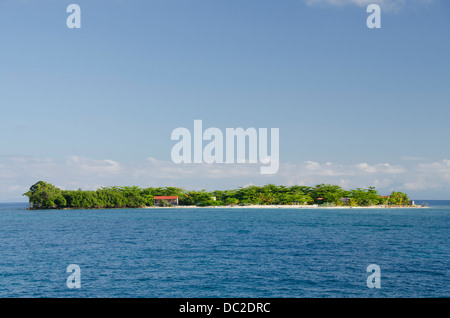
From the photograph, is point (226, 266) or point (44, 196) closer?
point (226, 266)

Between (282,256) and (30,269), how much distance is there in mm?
26543

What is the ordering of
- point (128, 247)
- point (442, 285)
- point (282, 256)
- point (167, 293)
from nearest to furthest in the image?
point (167, 293) → point (442, 285) → point (282, 256) → point (128, 247)

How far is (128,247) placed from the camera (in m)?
49.1

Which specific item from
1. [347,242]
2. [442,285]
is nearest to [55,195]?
[347,242]

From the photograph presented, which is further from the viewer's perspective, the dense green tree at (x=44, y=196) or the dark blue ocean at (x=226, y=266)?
the dense green tree at (x=44, y=196)

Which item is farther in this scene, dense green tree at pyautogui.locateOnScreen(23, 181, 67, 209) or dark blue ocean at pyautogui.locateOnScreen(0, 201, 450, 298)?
dense green tree at pyautogui.locateOnScreen(23, 181, 67, 209)

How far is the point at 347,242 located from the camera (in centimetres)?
5350

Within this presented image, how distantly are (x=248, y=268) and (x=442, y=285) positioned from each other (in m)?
16.2

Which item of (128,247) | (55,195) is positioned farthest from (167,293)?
(55,195)

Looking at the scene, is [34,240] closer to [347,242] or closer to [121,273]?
[121,273]
